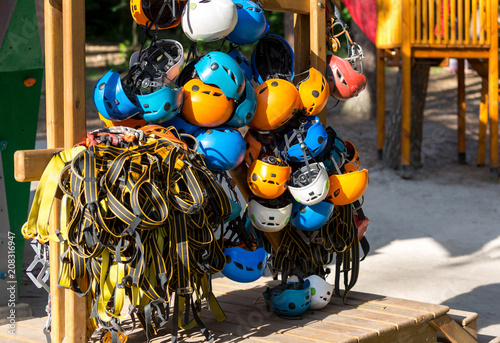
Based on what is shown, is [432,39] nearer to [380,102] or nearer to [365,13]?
[365,13]

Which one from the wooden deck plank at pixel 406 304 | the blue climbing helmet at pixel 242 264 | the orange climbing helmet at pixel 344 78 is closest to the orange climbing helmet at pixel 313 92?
the orange climbing helmet at pixel 344 78

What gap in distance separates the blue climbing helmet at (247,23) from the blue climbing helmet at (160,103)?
0.54 metres

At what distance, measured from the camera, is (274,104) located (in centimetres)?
384

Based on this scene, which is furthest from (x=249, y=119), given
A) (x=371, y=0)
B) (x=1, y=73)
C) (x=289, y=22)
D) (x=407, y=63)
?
(x=289, y=22)

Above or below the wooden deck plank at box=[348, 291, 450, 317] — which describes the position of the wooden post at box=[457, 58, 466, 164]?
above

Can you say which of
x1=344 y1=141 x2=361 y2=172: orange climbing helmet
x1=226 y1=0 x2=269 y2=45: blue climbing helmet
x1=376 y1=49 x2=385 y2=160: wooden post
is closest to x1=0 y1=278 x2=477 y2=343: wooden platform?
x1=344 y1=141 x2=361 y2=172: orange climbing helmet

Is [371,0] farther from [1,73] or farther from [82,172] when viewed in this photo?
[82,172]

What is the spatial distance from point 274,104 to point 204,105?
0.43 m

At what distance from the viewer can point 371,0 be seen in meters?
10.6

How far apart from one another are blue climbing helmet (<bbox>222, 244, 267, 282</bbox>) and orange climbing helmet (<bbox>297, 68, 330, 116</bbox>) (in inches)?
33.3

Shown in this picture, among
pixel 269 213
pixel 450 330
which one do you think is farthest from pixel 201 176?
pixel 450 330

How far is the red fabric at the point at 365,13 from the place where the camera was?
10602 millimetres

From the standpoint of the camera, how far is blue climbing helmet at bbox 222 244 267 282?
3830 millimetres

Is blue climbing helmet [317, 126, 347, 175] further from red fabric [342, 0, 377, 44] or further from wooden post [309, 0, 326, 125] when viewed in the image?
red fabric [342, 0, 377, 44]
